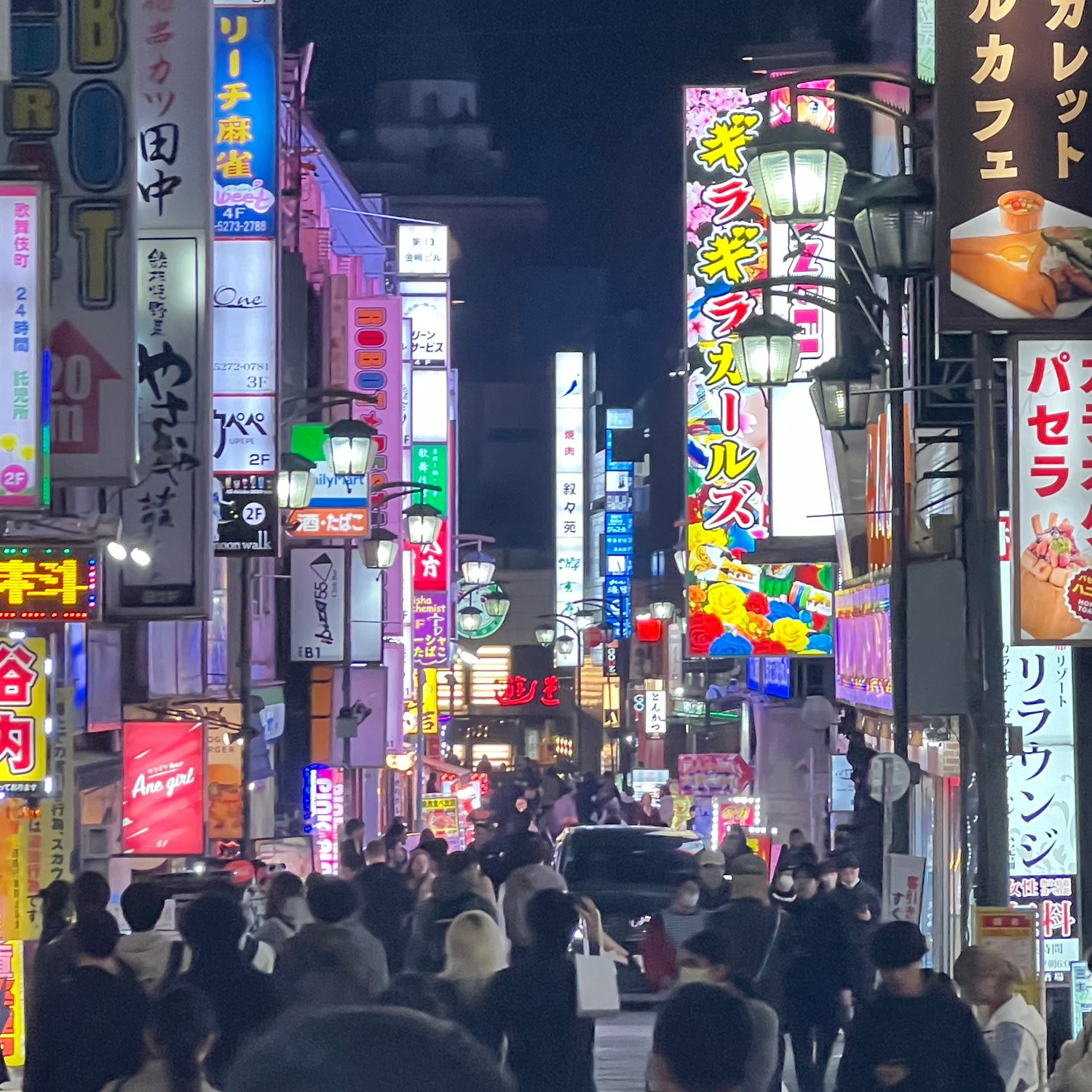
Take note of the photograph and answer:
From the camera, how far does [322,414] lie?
125 feet

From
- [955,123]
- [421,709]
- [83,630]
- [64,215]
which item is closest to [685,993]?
[955,123]

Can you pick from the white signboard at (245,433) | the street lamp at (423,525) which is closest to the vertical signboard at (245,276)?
the white signboard at (245,433)

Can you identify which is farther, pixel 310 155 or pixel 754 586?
pixel 310 155

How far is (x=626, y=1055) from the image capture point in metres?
16.3

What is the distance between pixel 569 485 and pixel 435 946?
208 ft

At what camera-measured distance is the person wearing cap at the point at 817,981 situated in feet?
44.2

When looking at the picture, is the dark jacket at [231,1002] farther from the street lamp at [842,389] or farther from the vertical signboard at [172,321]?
the street lamp at [842,389]

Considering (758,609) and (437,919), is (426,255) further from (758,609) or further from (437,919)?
(437,919)

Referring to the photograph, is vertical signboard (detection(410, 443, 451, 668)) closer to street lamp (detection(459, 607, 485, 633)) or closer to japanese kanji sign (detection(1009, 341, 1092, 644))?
street lamp (detection(459, 607, 485, 633))

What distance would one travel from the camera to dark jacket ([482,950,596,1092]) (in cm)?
845

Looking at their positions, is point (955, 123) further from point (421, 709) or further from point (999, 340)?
point (421, 709)

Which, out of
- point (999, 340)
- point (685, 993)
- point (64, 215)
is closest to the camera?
point (685, 993)

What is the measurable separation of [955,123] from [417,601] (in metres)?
34.7

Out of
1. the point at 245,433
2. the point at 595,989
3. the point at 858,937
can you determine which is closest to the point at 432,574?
the point at 245,433
